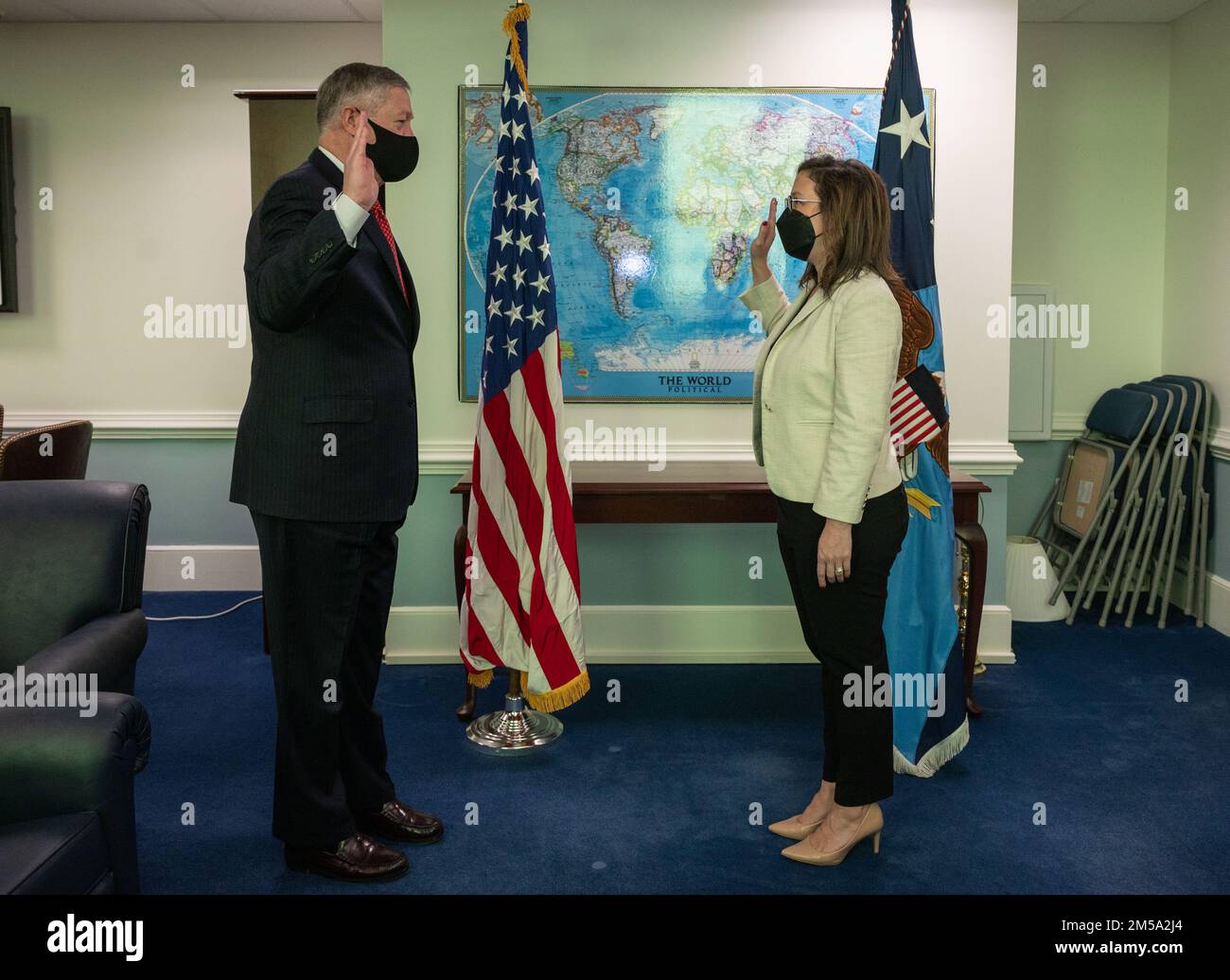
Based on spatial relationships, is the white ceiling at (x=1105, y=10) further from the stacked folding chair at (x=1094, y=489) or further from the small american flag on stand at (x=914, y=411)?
the small american flag on stand at (x=914, y=411)

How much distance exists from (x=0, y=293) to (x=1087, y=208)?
190 inches

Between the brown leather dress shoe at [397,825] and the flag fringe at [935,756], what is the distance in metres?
1.29

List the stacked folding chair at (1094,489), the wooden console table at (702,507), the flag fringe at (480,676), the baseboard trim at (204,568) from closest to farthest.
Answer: the flag fringe at (480,676) < the wooden console table at (702,507) < the stacked folding chair at (1094,489) < the baseboard trim at (204,568)

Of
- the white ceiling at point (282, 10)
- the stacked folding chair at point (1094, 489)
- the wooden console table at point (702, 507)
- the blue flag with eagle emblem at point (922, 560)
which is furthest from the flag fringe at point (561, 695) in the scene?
the white ceiling at point (282, 10)

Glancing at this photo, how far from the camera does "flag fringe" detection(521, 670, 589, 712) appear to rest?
3229 mm

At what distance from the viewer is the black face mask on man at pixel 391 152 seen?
218 centimetres

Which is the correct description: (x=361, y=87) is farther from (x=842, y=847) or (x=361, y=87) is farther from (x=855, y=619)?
(x=842, y=847)

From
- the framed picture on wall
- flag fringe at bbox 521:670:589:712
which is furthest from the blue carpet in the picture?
the framed picture on wall

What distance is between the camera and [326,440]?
7.16 ft

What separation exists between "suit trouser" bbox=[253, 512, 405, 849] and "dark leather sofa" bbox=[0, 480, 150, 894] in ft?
1.03

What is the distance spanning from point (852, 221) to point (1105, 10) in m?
3.04

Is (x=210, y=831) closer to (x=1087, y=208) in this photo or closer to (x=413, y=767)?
(x=413, y=767)

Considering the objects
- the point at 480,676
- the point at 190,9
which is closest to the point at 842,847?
the point at 480,676

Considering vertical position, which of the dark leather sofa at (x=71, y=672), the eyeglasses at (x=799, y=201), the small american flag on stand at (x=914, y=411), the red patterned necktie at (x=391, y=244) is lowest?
the dark leather sofa at (x=71, y=672)
